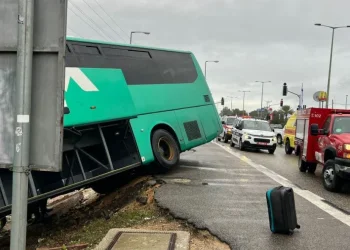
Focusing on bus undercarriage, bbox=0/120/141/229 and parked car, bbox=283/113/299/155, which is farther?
parked car, bbox=283/113/299/155

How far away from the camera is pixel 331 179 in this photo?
32.8 ft

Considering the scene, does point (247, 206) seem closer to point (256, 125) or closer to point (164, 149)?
point (164, 149)

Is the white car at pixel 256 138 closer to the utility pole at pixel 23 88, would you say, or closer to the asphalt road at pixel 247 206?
the asphalt road at pixel 247 206

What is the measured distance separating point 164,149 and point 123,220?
4.36m

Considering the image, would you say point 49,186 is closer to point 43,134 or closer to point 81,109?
point 81,109

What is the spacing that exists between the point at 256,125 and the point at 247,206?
16.4 metres

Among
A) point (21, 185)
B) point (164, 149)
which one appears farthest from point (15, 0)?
point (164, 149)

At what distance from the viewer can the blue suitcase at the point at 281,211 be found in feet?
19.7

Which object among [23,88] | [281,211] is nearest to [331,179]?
[281,211]

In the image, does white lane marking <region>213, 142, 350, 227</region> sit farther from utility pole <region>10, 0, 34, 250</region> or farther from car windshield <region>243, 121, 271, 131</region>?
car windshield <region>243, 121, 271, 131</region>

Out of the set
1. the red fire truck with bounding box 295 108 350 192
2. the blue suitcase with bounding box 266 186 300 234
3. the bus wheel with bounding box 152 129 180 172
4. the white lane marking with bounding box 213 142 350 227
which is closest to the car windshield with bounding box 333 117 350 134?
the red fire truck with bounding box 295 108 350 192

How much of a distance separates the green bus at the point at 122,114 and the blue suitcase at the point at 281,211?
396 cm

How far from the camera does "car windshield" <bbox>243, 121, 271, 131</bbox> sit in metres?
23.7

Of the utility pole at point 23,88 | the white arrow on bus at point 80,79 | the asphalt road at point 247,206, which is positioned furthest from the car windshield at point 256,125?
the utility pole at point 23,88
